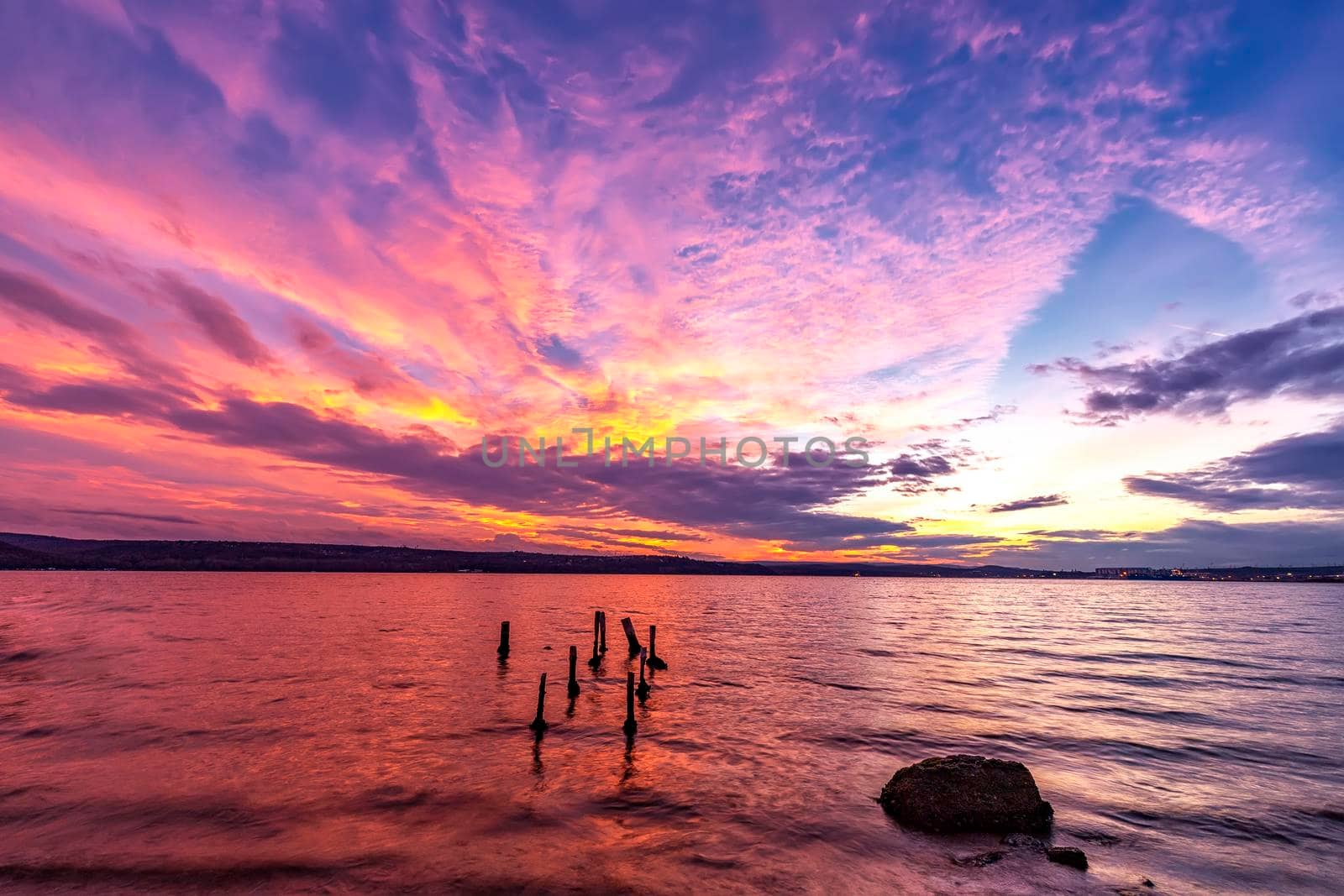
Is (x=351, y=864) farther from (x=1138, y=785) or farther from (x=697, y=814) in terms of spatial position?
(x=1138, y=785)

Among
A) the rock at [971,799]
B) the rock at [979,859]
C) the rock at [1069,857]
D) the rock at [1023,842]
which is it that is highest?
the rock at [971,799]

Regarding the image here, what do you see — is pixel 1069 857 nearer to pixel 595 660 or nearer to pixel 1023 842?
pixel 1023 842

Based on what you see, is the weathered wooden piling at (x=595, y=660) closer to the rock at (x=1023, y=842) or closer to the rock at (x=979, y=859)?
the rock at (x=1023, y=842)

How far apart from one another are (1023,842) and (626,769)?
1097cm

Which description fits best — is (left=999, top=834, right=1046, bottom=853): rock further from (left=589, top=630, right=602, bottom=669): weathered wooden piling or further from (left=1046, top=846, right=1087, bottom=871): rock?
(left=589, top=630, right=602, bottom=669): weathered wooden piling

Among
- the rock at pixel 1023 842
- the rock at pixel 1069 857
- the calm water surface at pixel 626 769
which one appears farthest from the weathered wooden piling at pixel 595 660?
the rock at pixel 1069 857

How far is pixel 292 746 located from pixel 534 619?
183 ft

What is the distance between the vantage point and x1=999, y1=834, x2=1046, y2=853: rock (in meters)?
13.8

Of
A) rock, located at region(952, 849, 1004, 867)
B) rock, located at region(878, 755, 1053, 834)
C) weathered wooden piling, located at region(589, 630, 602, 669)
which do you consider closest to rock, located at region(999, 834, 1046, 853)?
rock, located at region(878, 755, 1053, 834)

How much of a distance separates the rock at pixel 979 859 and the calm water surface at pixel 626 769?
12.5 inches

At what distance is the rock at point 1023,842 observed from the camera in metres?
13.8

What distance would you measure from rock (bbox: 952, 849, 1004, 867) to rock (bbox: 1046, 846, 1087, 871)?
3.27 ft

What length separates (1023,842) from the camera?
1406 centimetres

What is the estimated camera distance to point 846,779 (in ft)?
61.5
